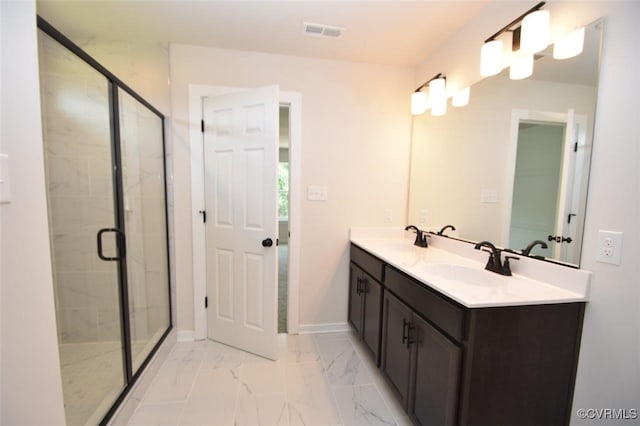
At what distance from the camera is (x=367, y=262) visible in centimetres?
199

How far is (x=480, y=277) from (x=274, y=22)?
207 cm

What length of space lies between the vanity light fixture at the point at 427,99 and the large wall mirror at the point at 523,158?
0.10m

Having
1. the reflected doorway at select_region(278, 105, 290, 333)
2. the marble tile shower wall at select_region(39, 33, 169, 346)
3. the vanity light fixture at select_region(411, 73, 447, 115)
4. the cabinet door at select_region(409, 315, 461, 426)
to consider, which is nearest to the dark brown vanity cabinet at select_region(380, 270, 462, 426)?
the cabinet door at select_region(409, 315, 461, 426)

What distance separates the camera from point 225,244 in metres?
2.14

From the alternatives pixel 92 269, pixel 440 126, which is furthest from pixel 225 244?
pixel 440 126

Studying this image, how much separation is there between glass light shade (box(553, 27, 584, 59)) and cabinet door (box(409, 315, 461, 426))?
1381 mm

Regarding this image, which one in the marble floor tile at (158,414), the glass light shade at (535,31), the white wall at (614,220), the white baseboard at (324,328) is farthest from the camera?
the white baseboard at (324,328)

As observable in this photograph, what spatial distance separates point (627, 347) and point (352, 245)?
5.33ft

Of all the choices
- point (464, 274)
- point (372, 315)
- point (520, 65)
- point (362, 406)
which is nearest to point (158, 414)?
point (362, 406)

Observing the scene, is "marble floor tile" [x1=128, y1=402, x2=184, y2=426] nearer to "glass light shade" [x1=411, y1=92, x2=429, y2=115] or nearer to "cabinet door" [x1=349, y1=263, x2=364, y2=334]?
"cabinet door" [x1=349, y1=263, x2=364, y2=334]

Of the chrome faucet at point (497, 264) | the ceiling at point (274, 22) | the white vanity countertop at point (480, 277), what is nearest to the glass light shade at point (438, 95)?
the ceiling at point (274, 22)

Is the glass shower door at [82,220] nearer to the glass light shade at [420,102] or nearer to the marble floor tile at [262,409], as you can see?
Result: the marble floor tile at [262,409]

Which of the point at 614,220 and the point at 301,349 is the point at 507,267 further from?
the point at 301,349

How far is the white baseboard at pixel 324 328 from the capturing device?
2398 millimetres
